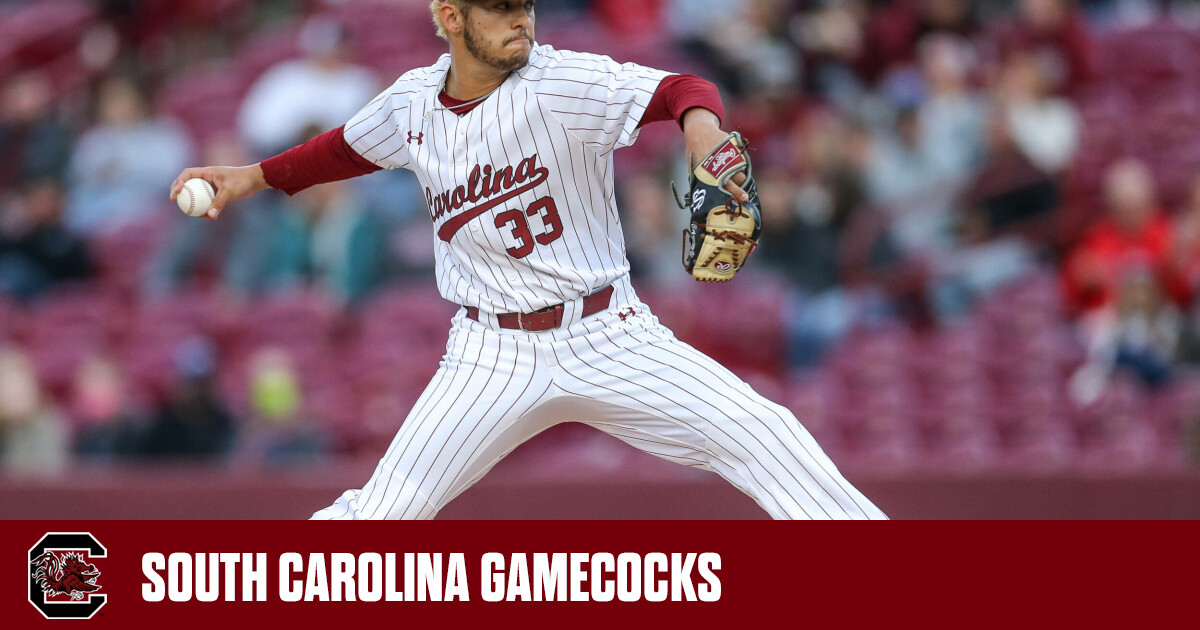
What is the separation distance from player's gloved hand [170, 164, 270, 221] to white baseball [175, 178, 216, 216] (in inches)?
0.9

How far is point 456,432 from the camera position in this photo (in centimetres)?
366

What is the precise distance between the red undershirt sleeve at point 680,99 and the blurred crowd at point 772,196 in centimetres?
412

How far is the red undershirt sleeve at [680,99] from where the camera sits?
341 centimetres

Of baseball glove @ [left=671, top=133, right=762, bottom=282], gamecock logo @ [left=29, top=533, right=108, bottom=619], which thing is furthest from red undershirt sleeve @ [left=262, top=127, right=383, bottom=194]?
gamecock logo @ [left=29, top=533, right=108, bottom=619]

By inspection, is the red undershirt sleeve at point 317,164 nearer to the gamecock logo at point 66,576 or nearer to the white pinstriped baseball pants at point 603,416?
the white pinstriped baseball pants at point 603,416

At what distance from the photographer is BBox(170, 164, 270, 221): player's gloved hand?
157 inches

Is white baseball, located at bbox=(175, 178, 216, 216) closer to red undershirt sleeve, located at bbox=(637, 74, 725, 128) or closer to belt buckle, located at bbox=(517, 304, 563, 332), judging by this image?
belt buckle, located at bbox=(517, 304, 563, 332)

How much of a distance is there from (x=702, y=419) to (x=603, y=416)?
1.02 feet

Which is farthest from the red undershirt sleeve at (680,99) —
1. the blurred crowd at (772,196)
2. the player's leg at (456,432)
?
the blurred crowd at (772,196)

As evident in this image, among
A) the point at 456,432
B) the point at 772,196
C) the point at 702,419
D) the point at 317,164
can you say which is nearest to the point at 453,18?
the point at 317,164

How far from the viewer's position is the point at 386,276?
815cm

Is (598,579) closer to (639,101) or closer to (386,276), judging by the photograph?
(639,101)

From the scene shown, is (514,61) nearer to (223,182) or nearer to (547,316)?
(547,316)

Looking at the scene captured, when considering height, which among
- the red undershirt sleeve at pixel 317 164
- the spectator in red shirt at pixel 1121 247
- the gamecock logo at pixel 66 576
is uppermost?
the spectator in red shirt at pixel 1121 247
